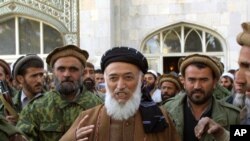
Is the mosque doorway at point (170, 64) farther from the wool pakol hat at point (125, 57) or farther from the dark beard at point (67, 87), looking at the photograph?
the wool pakol hat at point (125, 57)

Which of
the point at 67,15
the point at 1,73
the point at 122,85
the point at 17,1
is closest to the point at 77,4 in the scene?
the point at 67,15

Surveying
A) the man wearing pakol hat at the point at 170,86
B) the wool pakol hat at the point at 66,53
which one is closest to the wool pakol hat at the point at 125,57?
the wool pakol hat at the point at 66,53

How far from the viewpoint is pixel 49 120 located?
149 inches

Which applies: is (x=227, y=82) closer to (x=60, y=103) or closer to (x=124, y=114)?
(x=60, y=103)

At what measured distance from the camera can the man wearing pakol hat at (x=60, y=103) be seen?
12.3ft

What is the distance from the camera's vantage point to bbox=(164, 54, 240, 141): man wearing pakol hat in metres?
3.70

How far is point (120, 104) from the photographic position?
306 centimetres

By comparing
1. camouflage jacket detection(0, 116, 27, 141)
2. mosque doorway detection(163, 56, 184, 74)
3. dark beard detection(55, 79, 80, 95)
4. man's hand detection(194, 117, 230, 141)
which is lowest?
man's hand detection(194, 117, 230, 141)

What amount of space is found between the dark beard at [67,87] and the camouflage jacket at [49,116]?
6cm

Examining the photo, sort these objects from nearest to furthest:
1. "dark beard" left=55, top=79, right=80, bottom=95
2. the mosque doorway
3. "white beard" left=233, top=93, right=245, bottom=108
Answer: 1. "dark beard" left=55, top=79, right=80, bottom=95
2. "white beard" left=233, top=93, right=245, bottom=108
3. the mosque doorway

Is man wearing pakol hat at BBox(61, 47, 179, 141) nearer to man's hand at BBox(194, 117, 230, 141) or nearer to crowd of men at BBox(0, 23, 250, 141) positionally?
crowd of men at BBox(0, 23, 250, 141)

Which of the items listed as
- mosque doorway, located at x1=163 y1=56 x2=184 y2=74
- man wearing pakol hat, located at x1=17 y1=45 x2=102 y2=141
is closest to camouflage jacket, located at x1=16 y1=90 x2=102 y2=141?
man wearing pakol hat, located at x1=17 y1=45 x2=102 y2=141

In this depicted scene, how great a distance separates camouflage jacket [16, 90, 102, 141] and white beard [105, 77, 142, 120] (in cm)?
84

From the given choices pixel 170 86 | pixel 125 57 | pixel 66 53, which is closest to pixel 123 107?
pixel 125 57
